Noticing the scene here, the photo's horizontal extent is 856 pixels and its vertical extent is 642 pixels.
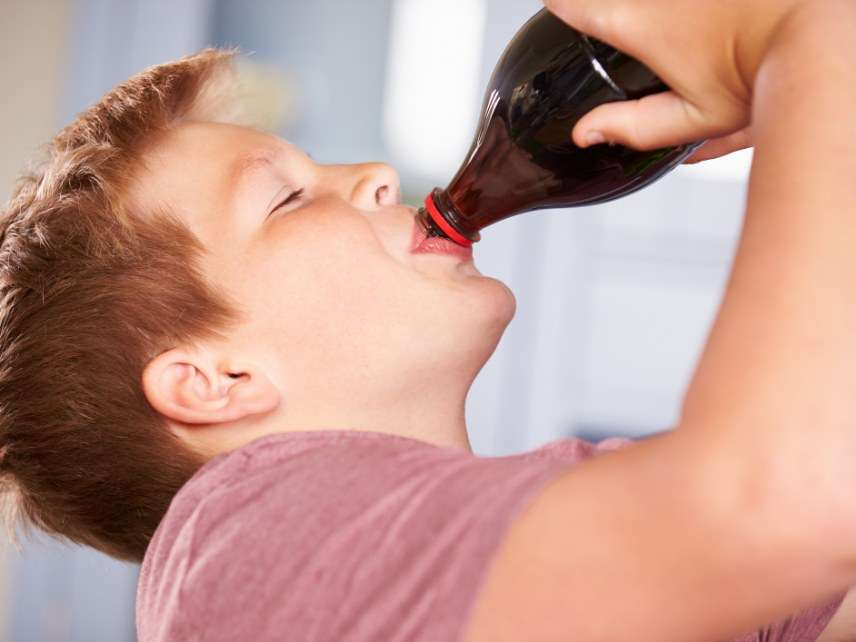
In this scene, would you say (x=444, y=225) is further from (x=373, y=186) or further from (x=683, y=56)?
(x=683, y=56)

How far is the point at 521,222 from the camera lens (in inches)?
106

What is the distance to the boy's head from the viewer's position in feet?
3.24

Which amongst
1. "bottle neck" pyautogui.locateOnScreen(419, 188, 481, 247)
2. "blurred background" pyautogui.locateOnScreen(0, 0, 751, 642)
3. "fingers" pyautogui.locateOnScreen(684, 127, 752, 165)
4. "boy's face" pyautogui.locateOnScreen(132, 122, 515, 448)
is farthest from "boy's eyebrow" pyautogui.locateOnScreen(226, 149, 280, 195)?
"blurred background" pyautogui.locateOnScreen(0, 0, 751, 642)

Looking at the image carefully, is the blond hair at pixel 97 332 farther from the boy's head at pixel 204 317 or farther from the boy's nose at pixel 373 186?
the boy's nose at pixel 373 186

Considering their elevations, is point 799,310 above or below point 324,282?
above

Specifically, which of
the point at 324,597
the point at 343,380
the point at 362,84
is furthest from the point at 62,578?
the point at 324,597

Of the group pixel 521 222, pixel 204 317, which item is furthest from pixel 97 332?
pixel 521 222

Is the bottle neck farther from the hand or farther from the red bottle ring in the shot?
the hand

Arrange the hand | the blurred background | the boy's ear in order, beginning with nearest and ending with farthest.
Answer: the hand, the boy's ear, the blurred background

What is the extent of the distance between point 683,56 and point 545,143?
0.69ft

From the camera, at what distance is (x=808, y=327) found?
1.93ft

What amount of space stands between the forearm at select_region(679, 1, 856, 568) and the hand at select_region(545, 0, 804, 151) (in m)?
0.04

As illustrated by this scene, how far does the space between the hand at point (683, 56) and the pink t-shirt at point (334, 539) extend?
252 millimetres

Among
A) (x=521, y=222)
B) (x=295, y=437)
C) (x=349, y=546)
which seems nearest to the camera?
(x=349, y=546)
